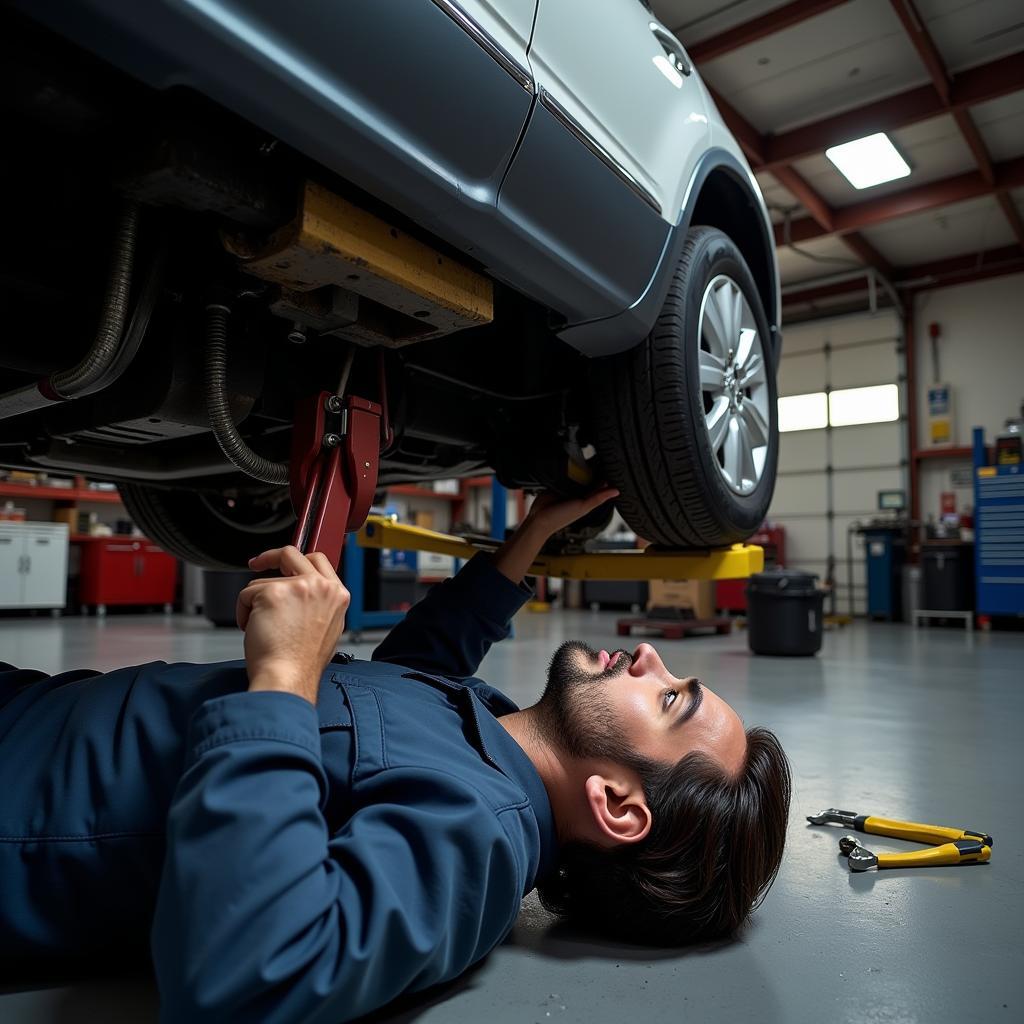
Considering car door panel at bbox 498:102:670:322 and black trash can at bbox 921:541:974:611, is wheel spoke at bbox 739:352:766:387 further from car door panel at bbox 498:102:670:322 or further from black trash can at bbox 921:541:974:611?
black trash can at bbox 921:541:974:611

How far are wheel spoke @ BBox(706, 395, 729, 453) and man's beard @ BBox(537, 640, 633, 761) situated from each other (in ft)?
2.24

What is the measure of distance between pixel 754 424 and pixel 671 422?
487mm

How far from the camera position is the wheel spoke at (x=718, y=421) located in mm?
1612

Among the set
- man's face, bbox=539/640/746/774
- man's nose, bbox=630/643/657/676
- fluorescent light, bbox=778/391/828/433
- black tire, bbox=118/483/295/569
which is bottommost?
man's face, bbox=539/640/746/774

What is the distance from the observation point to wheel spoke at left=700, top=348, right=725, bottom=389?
62.3 inches

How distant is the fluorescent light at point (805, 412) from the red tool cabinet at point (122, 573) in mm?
7499

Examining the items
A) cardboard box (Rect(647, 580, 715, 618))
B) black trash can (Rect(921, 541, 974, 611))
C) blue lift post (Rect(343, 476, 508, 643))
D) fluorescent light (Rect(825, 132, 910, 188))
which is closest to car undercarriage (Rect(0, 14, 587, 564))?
blue lift post (Rect(343, 476, 508, 643))

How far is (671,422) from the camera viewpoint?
148 centimetres

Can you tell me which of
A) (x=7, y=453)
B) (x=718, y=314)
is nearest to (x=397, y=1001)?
(x=718, y=314)

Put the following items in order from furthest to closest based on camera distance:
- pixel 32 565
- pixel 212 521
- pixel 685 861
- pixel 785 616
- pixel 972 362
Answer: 1. pixel 972 362
2. pixel 32 565
3. pixel 785 616
4. pixel 212 521
5. pixel 685 861

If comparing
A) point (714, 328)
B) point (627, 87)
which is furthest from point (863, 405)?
point (627, 87)

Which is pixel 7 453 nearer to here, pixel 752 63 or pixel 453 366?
pixel 453 366

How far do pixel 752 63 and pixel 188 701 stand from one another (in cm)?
671

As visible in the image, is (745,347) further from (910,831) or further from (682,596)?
(682,596)
